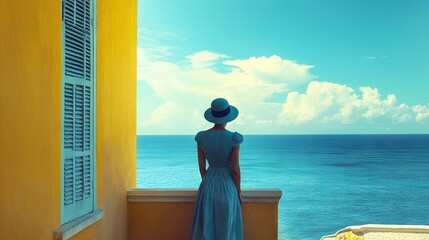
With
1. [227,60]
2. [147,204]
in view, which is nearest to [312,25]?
[227,60]

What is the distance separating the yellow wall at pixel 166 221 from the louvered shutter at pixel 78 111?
2.60 feet

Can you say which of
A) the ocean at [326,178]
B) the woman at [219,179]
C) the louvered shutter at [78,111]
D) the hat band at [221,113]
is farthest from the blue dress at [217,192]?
the ocean at [326,178]

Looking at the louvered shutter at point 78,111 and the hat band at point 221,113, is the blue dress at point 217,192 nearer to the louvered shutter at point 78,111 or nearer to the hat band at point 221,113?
the hat band at point 221,113

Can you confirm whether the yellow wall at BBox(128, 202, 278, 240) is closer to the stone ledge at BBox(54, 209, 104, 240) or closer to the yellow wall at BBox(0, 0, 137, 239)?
the yellow wall at BBox(0, 0, 137, 239)

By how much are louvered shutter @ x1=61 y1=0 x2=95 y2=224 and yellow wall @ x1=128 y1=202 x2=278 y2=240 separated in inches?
31.2

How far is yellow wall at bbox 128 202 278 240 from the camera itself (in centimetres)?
388

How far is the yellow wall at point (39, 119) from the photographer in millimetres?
2215

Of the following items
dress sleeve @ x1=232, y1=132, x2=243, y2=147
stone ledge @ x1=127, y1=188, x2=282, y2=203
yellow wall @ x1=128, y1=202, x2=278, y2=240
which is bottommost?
yellow wall @ x1=128, y1=202, x2=278, y2=240

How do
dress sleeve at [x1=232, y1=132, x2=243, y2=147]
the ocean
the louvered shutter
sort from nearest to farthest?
the louvered shutter → dress sleeve at [x1=232, y1=132, x2=243, y2=147] → the ocean

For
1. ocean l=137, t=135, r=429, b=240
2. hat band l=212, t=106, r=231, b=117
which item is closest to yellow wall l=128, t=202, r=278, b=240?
hat band l=212, t=106, r=231, b=117

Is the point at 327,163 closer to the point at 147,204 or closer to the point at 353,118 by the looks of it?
the point at 353,118

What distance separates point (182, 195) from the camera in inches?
155

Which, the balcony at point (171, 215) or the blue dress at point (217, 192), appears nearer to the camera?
the blue dress at point (217, 192)

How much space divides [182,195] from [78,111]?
4.07ft
